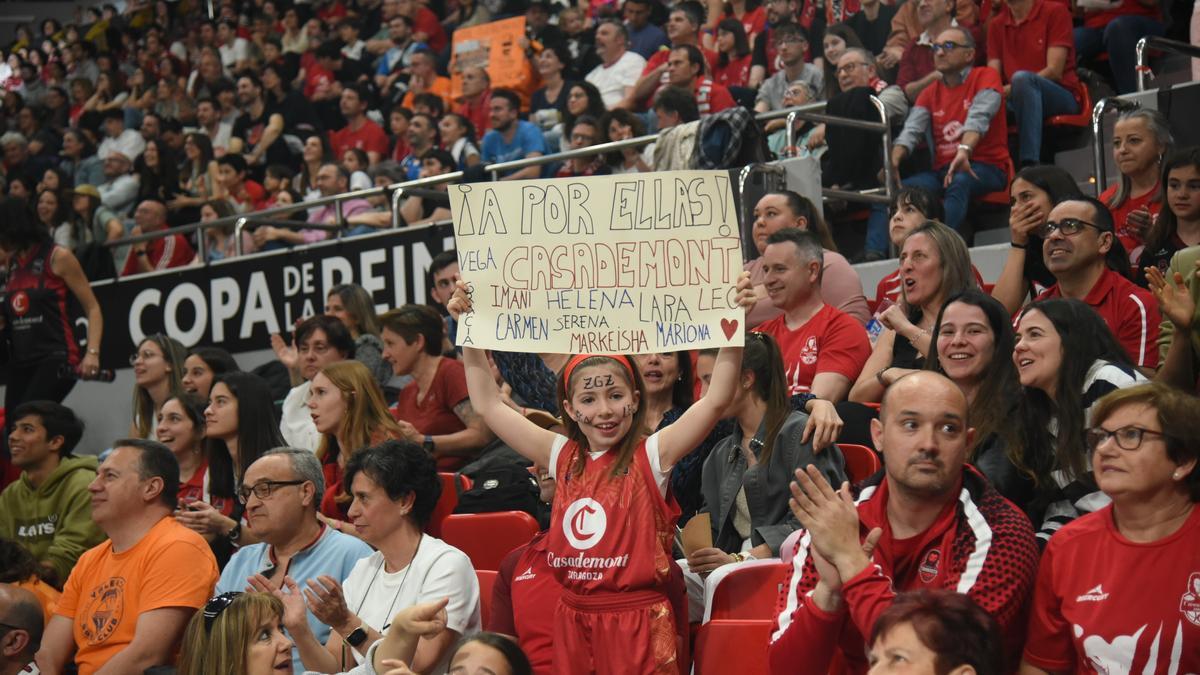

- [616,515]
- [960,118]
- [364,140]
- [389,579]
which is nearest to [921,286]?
[616,515]

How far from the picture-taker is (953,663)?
10.0 feet

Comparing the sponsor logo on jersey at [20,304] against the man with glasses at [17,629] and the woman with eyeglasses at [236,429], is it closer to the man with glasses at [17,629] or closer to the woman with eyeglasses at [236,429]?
the woman with eyeglasses at [236,429]

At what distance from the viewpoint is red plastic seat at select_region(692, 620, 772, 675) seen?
4074mm

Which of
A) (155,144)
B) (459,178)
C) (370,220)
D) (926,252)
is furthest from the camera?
(155,144)

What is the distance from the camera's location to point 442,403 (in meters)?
7.05

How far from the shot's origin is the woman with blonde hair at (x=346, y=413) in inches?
243

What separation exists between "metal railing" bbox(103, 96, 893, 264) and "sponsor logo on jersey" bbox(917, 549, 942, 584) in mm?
4446

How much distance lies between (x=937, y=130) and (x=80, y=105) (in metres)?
12.0

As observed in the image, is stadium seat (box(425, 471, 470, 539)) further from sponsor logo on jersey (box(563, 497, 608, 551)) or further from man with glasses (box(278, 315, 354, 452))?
sponsor logo on jersey (box(563, 497, 608, 551))

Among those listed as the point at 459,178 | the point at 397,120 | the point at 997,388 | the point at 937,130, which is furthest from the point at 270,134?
the point at 997,388

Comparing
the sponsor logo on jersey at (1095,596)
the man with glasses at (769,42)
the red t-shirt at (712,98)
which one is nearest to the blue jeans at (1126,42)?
the man with glasses at (769,42)

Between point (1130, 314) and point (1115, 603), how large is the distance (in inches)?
84.1

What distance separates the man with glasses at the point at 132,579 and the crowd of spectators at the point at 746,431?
13mm

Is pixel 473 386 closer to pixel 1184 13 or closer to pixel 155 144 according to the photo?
pixel 1184 13
